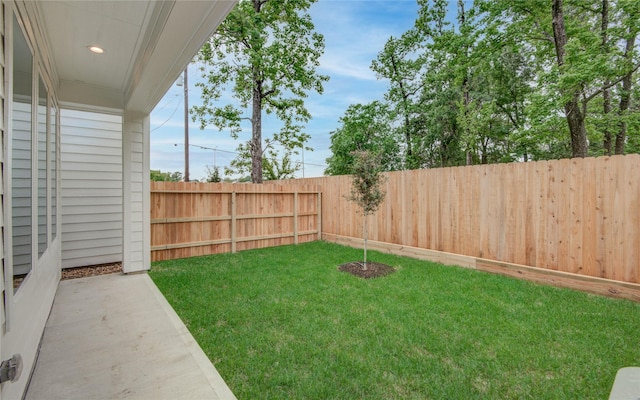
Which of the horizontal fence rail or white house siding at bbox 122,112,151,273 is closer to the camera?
the horizontal fence rail

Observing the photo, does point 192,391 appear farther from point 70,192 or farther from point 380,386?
point 70,192

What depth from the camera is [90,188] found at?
4.82 metres

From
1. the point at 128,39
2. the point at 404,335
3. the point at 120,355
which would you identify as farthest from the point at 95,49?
the point at 404,335

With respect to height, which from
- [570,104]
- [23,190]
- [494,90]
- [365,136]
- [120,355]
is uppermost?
[494,90]

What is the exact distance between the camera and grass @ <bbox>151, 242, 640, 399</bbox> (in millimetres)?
1906

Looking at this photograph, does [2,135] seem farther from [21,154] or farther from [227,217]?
[227,217]

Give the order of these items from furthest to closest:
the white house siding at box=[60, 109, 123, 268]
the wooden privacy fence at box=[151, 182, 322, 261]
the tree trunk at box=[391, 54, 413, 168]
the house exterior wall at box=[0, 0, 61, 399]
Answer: the tree trunk at box=[391, 54, 413, 168], the wooden privacy fence at box=[151, 182, 322, 261], the white house siding at box=[60, 109, 123, 268], the house exterior wall at box=[0, 0, 61, 399]

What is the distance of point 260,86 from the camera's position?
879 centimetres

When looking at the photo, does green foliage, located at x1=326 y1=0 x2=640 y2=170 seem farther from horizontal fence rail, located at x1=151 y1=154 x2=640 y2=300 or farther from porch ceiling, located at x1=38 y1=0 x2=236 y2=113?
porch ceiling, located at x1=38 y1=0 x2=236 y2=113

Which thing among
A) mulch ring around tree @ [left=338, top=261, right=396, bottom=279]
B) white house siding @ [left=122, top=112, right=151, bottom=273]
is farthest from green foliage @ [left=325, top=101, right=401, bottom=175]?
white house siding @ [left=122, top=112, right=151, bottom=273]

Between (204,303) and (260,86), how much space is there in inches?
287

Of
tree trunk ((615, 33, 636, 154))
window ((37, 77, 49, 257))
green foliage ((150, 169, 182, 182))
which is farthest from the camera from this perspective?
green foliage ((150, 169, 182, 182))

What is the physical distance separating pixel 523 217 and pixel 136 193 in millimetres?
5935

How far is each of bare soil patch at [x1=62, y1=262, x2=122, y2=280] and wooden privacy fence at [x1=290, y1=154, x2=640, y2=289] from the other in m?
4.85
